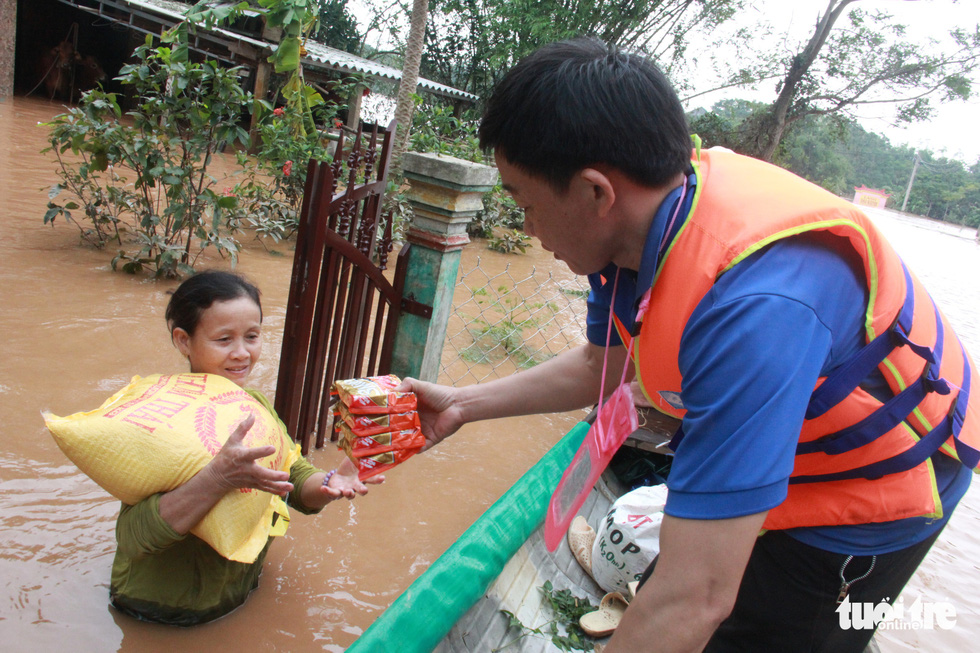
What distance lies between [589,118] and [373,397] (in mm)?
932

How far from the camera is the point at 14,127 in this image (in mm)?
10977

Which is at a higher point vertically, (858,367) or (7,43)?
(7,43)

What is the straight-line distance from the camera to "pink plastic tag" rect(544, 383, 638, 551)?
51.6 inches

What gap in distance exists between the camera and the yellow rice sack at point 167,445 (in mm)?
1657

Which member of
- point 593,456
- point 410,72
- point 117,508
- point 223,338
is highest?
point 410,72

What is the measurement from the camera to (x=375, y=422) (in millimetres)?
1704

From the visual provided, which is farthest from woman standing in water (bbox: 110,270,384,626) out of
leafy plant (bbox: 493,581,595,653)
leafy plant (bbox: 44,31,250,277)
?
leafy plant (bbox: 44,31,250,277)

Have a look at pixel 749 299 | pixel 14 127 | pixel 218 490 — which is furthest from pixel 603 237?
pixel 14 127

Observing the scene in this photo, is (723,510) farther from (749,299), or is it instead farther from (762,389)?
(749,299)

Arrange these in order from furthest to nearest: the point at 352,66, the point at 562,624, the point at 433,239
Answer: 1. the point at 352,66
2. the point at 433,239
3. the point at 562,624

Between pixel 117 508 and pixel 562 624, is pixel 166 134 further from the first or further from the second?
pixel 562 624

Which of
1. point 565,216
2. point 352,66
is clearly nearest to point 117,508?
point 565,216

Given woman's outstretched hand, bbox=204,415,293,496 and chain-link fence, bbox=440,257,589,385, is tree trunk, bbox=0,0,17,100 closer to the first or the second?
chain-link fence, bbox=440,257,589,385

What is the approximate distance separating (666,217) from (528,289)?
22.8ft
